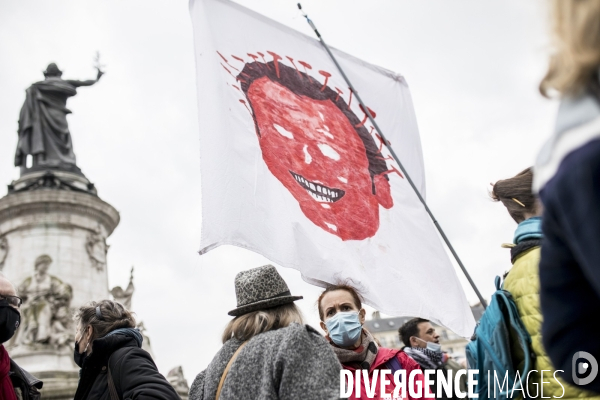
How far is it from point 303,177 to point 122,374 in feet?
6.40

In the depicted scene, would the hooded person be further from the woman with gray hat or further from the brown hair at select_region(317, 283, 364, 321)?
the brown hair at select_region(317, 283, 364, 321)

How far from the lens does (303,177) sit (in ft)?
15.8

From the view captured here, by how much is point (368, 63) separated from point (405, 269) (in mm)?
2757

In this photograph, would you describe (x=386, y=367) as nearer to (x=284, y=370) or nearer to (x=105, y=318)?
(x=284, y=370)

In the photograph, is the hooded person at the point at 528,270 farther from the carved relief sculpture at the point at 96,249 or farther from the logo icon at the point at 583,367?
the carved relief sculpture at the point at 96,249

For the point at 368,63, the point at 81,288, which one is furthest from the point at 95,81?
the point at 368,63

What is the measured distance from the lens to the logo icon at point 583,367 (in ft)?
3.65

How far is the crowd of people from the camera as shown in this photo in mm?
956

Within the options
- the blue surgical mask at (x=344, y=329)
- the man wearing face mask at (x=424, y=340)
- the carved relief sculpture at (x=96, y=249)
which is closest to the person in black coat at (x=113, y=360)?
the blue surgical mask at (x=344, y=329)

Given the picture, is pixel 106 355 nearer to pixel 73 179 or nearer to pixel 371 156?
pixel 371 156

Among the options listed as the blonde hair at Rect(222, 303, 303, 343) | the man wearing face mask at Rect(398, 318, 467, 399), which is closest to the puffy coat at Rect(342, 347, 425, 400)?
the blonde hair at Rect(222, 303, 303, 343)

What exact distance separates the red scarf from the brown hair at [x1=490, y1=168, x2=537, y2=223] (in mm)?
3216

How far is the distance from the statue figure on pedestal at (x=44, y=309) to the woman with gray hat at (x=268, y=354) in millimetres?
8138

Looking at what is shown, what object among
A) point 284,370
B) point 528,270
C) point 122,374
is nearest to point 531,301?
point 528,270
